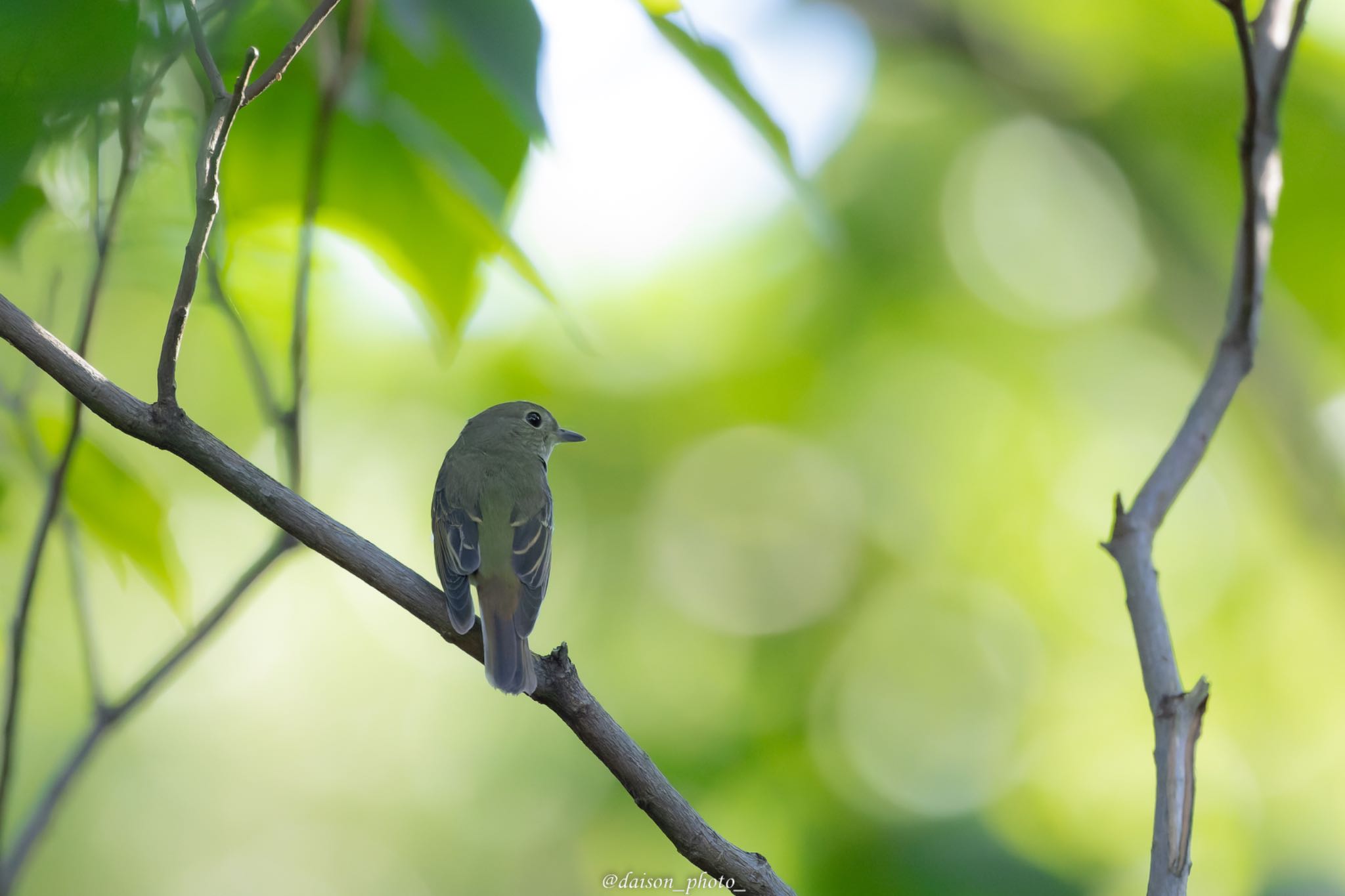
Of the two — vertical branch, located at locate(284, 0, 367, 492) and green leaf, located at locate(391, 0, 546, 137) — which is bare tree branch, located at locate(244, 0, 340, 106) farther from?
vertical branch, located at locate(284, 0, 367, 492)

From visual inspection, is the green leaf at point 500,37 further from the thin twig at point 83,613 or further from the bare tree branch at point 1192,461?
the thin twig at point 83,613

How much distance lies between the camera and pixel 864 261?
676cm

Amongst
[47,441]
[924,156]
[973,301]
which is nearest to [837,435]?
[973,301]

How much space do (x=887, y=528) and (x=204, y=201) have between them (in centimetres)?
685

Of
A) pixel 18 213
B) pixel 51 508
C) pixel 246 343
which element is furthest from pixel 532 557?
pixel 18 213

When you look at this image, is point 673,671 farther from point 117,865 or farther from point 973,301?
point 117,865

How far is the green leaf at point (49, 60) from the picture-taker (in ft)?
4.22

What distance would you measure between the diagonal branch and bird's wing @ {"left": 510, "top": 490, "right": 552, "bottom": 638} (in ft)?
3.70

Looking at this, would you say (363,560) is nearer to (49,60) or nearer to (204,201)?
(204,201)

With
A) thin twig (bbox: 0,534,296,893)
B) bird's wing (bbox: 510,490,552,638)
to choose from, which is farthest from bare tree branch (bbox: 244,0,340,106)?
bird's wing (bbox: 510,490,552,638)

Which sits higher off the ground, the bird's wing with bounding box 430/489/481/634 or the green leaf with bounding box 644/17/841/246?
the bird's wing with bounding box 430/489/481/634

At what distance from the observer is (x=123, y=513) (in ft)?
5.53

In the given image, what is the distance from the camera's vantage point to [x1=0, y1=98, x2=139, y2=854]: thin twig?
1.58 meters

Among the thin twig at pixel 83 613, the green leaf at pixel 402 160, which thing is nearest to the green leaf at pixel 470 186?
the green leaf at pixel 402 160
